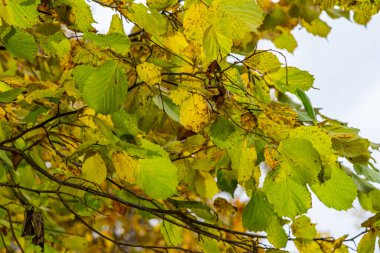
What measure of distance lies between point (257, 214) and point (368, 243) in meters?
0.27

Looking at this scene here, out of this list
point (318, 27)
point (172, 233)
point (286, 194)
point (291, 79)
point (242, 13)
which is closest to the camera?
point (242, 13)

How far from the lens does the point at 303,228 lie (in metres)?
1.54

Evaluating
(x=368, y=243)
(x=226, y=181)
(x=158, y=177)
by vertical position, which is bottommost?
(x=226, y=181)

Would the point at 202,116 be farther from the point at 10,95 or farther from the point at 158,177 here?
the point at 10,95

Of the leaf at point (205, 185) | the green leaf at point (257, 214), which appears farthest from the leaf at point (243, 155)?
the leaf at point (205, 185)

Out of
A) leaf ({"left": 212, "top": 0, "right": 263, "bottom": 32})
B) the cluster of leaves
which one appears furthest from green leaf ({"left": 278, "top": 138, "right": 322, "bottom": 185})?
leaf ({"left": 212, "top": 0, "right": 263, "bottom": 32})

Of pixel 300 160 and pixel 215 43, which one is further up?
pixel 215 43

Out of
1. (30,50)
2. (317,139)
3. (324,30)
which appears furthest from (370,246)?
(324,30)

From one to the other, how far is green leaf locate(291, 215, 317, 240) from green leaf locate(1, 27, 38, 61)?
0.77 m

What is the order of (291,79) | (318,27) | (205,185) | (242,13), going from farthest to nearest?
(318,27), (205,185), (291,79), (242,13)

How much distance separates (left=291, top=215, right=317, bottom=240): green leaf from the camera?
5.05 ft

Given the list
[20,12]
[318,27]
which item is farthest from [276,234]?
[318,27]

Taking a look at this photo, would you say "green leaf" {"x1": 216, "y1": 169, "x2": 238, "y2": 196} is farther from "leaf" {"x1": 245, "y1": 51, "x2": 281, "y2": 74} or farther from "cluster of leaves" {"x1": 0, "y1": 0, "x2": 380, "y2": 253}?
"leaf" {"x1": 245, "y1": 51, "x2": 281, "y2": 74}

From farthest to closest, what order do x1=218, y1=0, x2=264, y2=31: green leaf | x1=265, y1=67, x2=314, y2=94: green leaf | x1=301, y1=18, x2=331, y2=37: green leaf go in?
x1=301, y1=18, x2=331, y2=37: green leaf
x1=265, y1=67, x2=314, y2=94: green leaf
x1=218, y1=0, x2=264, y2=31: green leaf
